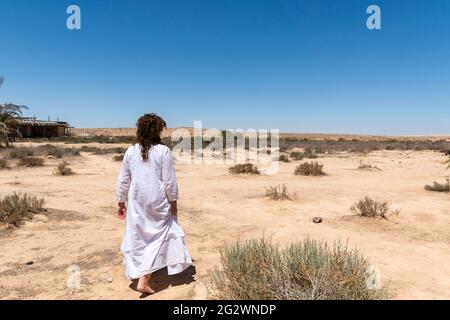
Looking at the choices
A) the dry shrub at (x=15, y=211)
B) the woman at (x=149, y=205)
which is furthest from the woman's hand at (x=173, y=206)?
the dry shrub at (x=15, y=211)

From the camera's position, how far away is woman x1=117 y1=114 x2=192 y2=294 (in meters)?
3.56

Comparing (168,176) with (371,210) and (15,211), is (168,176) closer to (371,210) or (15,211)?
(15,211)

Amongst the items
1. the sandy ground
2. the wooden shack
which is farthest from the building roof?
the sandy ground

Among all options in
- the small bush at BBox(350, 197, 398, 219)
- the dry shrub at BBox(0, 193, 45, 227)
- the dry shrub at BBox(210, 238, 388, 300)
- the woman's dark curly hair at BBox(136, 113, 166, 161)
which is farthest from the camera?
the small bush at BBox(350, 197, 398, 219)

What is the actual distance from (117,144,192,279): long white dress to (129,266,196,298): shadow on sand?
234 mm

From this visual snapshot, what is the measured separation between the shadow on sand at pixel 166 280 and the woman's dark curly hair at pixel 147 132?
1392mm

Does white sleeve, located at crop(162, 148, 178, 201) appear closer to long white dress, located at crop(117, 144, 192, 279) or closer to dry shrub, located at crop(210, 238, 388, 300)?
long white dress, located at crop(117, 144, 192, 279)


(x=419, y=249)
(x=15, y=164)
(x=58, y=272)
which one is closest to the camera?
(x=58, y=272)

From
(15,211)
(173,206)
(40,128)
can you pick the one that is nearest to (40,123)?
(40,128)

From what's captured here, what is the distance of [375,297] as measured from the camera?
301 centimetres

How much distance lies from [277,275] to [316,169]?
10633 mm

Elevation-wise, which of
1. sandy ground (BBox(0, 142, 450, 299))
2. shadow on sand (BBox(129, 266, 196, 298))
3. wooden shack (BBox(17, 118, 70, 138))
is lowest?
shadow on sand (BBox(129, 266, 196, 298))

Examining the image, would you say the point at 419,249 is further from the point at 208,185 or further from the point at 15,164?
the point at 15,164
